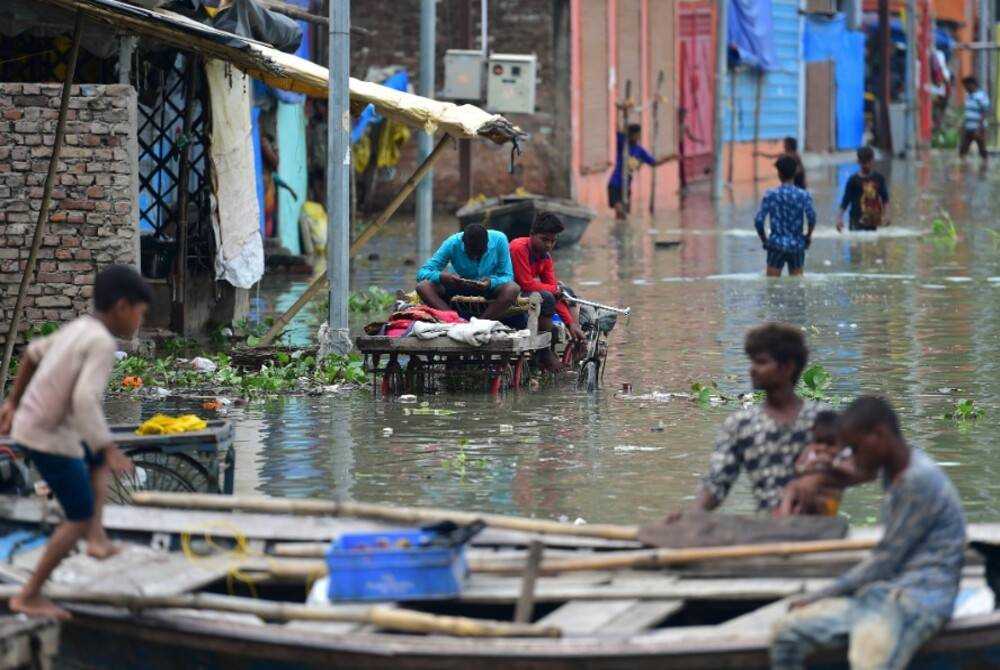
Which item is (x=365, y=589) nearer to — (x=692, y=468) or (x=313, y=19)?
(x=692, y=468)

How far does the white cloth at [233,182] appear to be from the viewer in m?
15.7

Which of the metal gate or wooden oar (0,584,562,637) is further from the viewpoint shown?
the metal gate

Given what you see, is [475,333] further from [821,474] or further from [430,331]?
[821,474]

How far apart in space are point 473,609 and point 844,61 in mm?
46062

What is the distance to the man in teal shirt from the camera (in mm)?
12812

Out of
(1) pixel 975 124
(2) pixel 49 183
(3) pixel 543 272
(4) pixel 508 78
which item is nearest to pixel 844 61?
(1) pixel 975 124

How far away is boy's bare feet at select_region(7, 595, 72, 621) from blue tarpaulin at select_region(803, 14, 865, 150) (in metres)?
43.6

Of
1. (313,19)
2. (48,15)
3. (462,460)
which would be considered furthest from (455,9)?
(462,460)

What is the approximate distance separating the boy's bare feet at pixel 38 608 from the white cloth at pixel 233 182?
9.53m

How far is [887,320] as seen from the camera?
16.9 meters

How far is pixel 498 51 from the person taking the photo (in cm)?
3061

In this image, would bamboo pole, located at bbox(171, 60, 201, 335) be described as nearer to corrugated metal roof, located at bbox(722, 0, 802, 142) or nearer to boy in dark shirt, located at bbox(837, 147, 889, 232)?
boy in dark shirt, located at bbox(837, 147, 889, 232)

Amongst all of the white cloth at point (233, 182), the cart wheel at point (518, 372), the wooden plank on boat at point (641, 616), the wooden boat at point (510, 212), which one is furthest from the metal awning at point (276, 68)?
the wooden boat at point (510, 212)

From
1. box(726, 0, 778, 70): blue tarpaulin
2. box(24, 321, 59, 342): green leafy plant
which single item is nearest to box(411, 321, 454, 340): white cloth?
box(24, 321, 59, 342): green leafy plant
